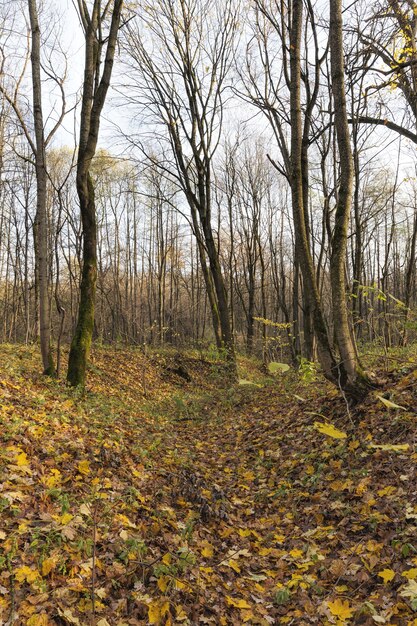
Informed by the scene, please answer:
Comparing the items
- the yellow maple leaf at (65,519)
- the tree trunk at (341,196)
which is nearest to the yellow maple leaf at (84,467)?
the yellow maple leaf at (65,519)

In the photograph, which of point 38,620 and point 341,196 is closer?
point 38,620

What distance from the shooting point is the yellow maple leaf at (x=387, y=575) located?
2756mm

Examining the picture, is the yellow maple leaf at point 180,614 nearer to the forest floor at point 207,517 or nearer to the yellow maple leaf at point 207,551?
the forest floor at point 207,517

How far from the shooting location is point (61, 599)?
2434mm

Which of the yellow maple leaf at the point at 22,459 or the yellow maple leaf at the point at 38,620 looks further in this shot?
the yellow maple leaf at the point at 22,459

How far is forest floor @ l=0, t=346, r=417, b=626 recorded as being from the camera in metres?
2.59

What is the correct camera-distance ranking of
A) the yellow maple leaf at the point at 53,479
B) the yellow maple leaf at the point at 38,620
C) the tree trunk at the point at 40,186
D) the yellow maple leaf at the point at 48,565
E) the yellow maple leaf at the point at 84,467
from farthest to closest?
the tree trunk at the point at 40,186, the yellow maple leaf at the point at 84,467, the yellow maple leaf at the point at 53,479, the yellow maple leaf at the point at 48,565, the yellow maple leaf at the point at 38,620

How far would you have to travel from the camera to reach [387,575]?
9.11 feet

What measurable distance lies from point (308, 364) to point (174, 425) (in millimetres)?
3582

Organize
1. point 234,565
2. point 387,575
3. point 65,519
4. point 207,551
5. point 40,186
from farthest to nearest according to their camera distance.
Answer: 1. point 40,186
2. point 207,551
3. point 234,565
4. point 65,519
5. point 387,575

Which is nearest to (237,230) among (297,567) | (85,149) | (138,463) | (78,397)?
(85,149)

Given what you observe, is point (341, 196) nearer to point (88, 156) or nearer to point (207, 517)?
point (207, 517)

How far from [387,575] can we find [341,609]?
0.45 metres

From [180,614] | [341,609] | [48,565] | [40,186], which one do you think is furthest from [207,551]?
[40,186]
